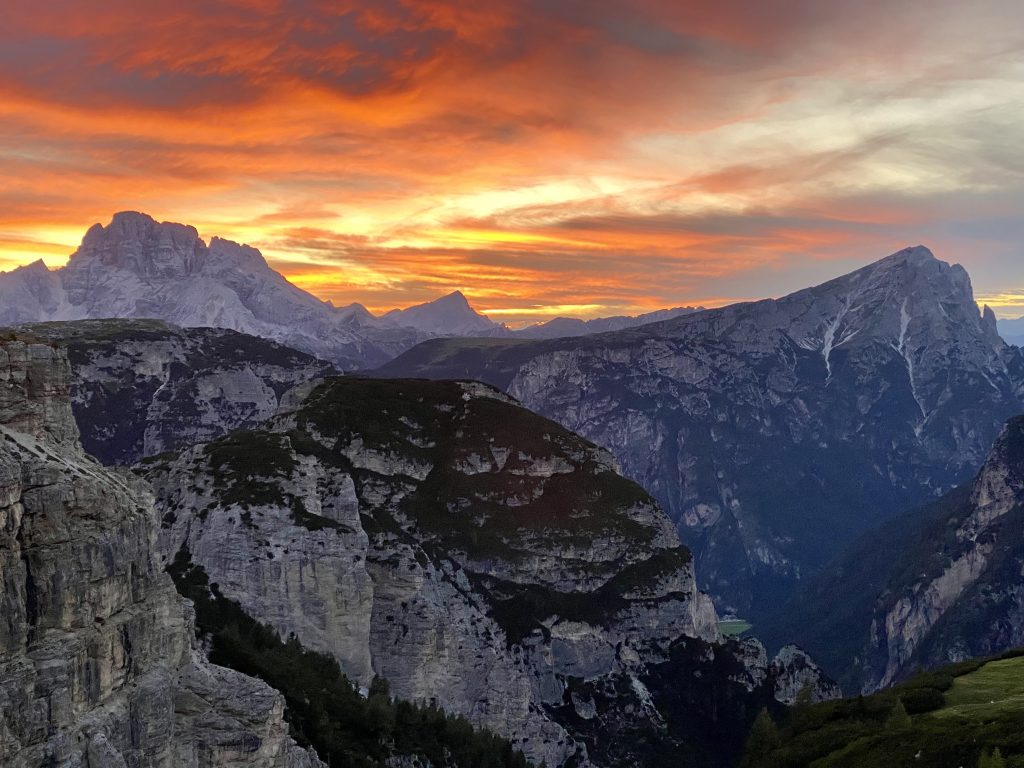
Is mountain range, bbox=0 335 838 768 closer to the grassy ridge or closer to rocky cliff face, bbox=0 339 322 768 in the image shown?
rocky cliff face, bbox=0 339 322 768

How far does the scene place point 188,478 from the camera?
172 meters

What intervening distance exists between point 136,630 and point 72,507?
9.34m

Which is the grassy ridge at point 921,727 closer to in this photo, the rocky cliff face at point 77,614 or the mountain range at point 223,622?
the mountain range at point 223,622

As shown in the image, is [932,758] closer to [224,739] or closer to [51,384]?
[224,739]

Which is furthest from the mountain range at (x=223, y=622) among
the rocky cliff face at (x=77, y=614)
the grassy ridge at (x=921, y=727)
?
the grassy ridge at (x=921, y=727)

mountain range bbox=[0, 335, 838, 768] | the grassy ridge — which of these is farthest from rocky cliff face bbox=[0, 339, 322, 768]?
the grassy ridge

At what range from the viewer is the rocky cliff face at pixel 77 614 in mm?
48312

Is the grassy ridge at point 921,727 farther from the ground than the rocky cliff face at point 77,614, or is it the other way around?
the rocky cliff face at point 77,614

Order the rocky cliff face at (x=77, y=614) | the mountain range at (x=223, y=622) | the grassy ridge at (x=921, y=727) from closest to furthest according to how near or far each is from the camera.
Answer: the rocky cliff face at (x=77, y=614)
the mountain range at (x=223, y=622)
the grassy ridge at (x=921, y=727)

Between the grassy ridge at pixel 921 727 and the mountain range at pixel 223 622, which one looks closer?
the mountain range at pixel 223 622

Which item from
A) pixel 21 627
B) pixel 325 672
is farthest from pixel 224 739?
pixel 325 672

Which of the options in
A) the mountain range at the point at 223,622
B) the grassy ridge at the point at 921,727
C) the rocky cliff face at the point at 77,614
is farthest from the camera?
the grassy ridge at the point at 921,727

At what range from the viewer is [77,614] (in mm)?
51844

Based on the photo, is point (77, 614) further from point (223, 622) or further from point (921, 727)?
point (223, 622)
